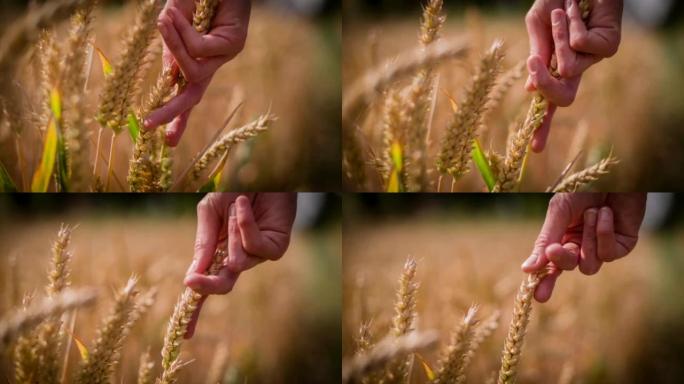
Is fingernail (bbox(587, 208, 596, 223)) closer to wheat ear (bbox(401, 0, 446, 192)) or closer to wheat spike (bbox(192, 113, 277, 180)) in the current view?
wheat ear (bbox(401, 0, 446, 192))

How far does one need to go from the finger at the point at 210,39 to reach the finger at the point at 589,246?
30.1 inches

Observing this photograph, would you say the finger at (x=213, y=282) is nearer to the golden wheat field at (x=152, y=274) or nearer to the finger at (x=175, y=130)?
the golden wheat field at (x=152, y=274)

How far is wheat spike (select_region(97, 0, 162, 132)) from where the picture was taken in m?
1.53

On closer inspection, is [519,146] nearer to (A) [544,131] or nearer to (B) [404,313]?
(A) [544,131]

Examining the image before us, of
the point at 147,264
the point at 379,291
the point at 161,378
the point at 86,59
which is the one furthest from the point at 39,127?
the point at 379,291

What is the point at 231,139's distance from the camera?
5.16 ft

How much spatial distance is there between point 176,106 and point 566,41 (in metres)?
0.76

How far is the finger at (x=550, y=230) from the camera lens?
5.18 feet

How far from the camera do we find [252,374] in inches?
64.1

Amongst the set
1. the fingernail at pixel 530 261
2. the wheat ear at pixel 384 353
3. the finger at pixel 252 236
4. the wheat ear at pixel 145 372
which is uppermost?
the finger at pixel 252 236

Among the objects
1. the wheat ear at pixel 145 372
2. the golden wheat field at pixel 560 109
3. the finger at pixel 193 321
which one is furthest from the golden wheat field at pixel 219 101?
the wheat ear at pixel 145 372

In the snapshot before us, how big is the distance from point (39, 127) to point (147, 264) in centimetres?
34

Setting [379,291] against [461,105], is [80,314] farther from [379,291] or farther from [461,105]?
[461,105]

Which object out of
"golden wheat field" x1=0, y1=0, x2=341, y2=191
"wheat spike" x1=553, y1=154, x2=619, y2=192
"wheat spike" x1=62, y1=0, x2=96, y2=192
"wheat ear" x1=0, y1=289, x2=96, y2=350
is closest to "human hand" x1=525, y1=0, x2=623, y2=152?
"wheat spike" x1=553, y1=154, x2=619, y2=192
